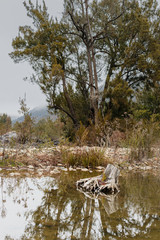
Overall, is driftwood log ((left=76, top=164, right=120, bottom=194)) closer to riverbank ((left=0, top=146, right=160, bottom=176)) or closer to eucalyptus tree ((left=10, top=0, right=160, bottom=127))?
riverbank ((left=0, top=146, right=160, bottom=176))

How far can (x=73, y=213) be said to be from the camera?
1.81 metres

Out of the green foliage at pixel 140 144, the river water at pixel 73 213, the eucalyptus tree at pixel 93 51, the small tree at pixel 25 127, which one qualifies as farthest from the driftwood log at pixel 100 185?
the eucalyptus tree at pixel 93 51

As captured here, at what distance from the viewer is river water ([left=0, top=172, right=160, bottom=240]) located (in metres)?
1.41

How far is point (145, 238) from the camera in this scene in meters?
1.38

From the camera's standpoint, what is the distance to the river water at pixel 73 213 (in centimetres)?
141

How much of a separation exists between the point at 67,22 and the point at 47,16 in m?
1.28

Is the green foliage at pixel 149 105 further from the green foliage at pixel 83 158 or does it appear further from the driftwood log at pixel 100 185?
the driftwood log at pixel 100 185

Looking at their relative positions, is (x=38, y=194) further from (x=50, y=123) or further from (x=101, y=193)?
(x=50, y=123)

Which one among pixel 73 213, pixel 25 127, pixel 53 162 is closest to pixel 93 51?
pixel 25 127

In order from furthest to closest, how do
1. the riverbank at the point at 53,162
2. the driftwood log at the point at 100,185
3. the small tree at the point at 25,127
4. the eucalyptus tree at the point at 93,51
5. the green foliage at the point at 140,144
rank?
1. the eucalyptus tree at the point at 93,51
2. the small tree at the point at 25,127
3. the green foliage at the point at 140,144
4. the riverbank at the point at 53,162
5. the driftwood log at the point at 100,185

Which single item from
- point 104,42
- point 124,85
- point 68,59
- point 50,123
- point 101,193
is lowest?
point 101,193

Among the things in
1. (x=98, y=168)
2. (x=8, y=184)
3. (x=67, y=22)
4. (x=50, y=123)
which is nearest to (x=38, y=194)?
(x=8, y=184)

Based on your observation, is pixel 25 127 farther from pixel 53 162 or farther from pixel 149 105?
pixel 149 105

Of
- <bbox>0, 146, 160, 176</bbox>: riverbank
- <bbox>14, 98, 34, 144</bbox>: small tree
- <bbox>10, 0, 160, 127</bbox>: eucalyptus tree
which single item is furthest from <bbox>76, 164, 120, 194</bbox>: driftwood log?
<bbox>10, 0, 160, 127</bbox>: eucalyptus tree
